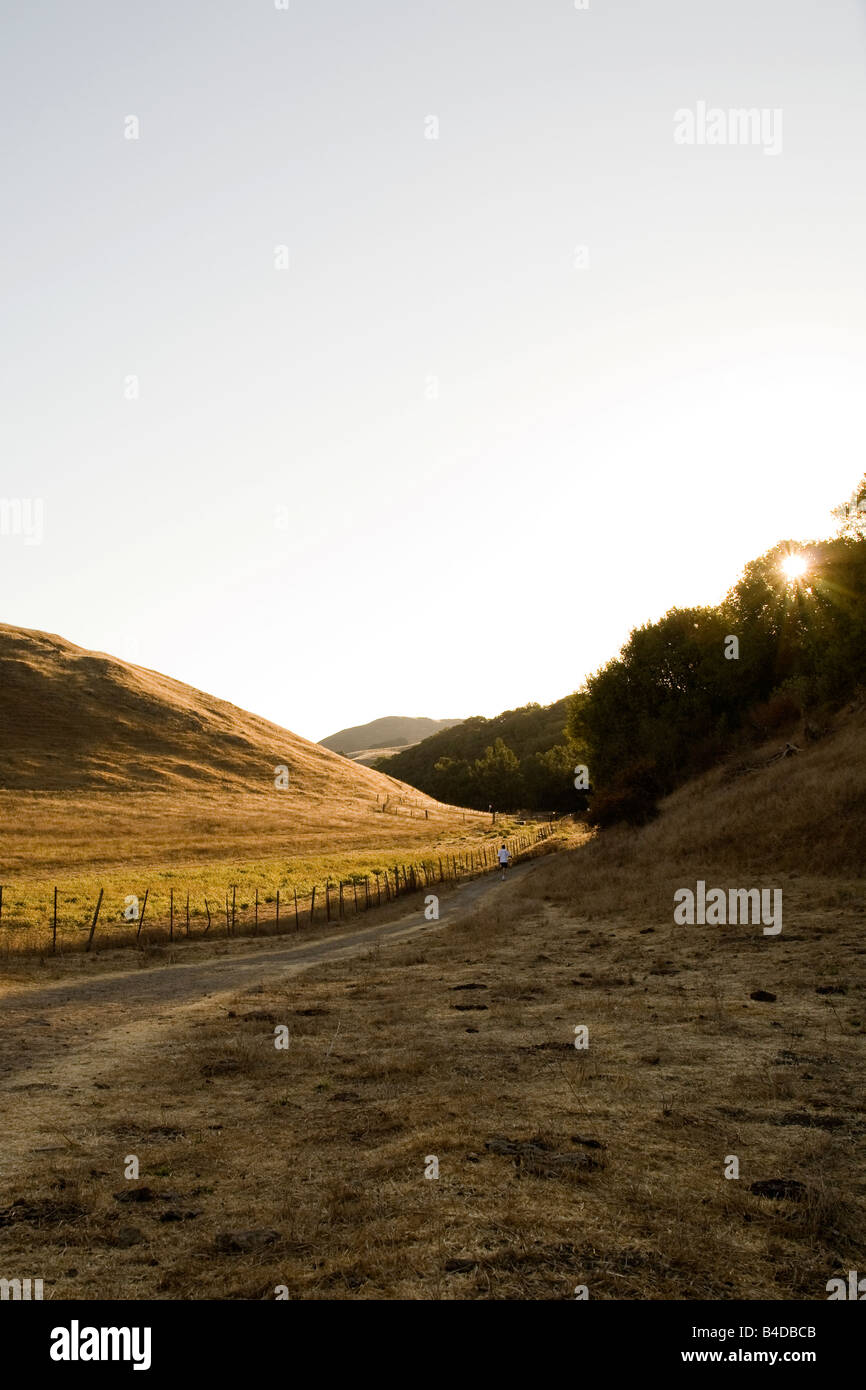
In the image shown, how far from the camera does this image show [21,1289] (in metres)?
6.80

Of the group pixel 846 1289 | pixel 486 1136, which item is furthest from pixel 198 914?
pixel 846 1289

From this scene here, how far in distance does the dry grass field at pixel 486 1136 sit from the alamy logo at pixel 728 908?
941 millimetres

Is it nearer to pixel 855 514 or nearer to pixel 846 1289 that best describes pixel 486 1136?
pixel 846 1289

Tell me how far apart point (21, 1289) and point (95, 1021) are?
13.7 m

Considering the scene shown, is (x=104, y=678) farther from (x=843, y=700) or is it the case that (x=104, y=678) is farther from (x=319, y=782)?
(x=843, y=700)

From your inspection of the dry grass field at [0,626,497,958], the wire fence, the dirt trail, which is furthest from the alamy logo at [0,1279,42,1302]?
the dry grass field at [0,626,497,958]

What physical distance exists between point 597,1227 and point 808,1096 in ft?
14.7

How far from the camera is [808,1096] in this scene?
34.3 ft

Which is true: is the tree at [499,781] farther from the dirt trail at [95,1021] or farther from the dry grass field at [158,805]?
the dirt trail at [95,1021]

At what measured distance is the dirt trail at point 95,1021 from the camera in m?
11.9
